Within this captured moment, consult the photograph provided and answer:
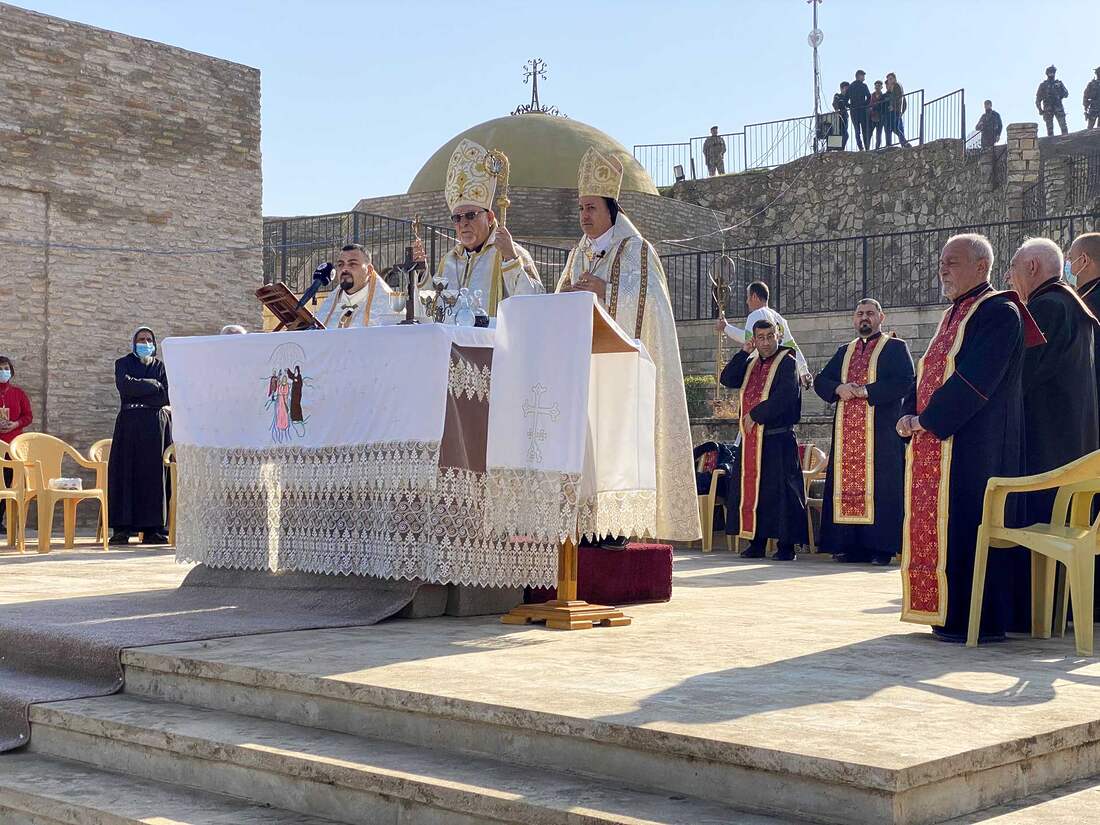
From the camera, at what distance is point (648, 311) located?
647 cm

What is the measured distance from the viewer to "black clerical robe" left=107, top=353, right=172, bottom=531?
1156 cm

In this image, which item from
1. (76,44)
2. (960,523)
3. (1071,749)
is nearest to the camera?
(1071,749)

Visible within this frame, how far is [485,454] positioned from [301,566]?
949 millimetres

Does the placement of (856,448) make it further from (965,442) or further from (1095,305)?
(965,442)

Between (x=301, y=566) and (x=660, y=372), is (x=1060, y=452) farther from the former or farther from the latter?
(x=301, y=566)

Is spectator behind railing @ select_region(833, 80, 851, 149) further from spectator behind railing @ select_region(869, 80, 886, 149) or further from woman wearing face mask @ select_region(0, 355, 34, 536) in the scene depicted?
woman wearing face mask @ select_region(0, 355, 34, 536)

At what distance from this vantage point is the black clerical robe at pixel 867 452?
394 inches

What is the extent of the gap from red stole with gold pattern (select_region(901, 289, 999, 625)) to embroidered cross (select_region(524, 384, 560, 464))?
4.88 feet

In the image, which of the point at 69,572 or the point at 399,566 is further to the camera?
the point at 69,572

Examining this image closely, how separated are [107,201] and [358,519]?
31.2ft

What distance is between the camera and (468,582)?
525 cm

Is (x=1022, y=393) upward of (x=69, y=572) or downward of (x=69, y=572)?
upward

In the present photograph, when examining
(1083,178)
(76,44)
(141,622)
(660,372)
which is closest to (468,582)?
(141,622)

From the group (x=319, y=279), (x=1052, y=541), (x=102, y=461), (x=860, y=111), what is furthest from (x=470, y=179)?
(x=860, y=111)
